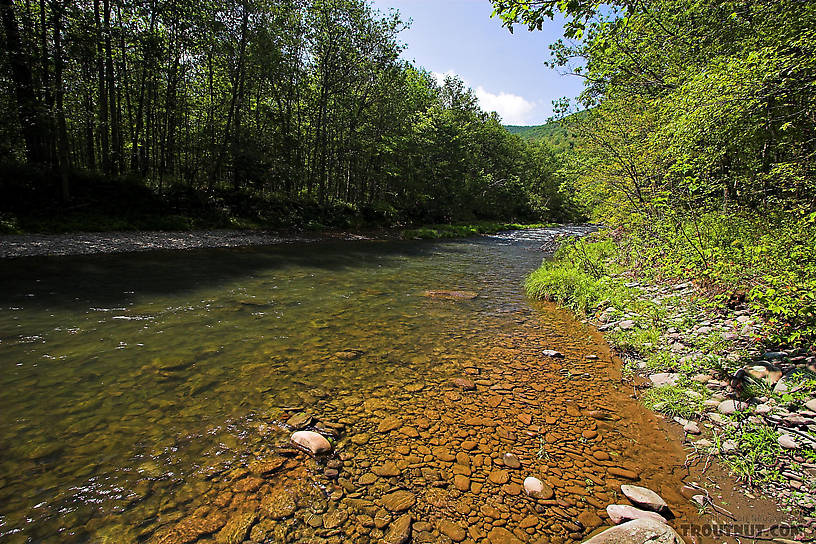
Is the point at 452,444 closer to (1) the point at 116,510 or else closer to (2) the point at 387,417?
(2) the point at 387,417

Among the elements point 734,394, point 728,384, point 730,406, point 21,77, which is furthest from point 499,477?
point 21,77

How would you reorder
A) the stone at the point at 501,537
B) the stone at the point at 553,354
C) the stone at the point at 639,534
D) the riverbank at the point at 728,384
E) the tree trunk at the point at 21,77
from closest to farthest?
1. the stone at the point at 639,534
2. the stone at the point at 501,537
3. the riverbank at the point at 728,384
4. the stone at the point at 553,354
5. the tree trunk at the point at 21,77

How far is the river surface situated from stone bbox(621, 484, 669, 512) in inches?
5.7

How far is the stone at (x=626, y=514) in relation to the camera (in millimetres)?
3135

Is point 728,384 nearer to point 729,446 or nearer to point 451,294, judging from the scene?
point 729,446

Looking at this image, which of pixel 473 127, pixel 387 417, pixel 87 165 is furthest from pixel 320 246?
pixel 473 127

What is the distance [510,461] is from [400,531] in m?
1.53

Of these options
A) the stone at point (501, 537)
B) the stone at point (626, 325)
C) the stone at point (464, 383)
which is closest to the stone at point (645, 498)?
the stone at point (501, 537)

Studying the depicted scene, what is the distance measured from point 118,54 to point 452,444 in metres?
30.1

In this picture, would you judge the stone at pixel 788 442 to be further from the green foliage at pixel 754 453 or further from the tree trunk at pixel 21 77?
the tree trunk at pixel 21 77

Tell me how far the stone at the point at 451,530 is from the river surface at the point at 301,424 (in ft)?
0.06

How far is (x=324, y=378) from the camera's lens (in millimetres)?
5723

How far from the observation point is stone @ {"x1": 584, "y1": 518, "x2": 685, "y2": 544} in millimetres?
2773

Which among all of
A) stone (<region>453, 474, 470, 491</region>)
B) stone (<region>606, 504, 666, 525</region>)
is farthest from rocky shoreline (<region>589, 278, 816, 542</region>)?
stone (<region>453, 474, 470, 491</region>)
